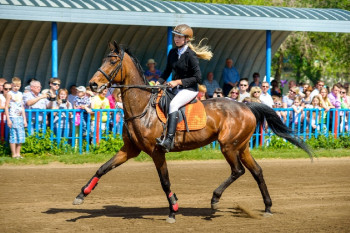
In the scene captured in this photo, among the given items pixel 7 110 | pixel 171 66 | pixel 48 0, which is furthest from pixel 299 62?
pixel 171 66

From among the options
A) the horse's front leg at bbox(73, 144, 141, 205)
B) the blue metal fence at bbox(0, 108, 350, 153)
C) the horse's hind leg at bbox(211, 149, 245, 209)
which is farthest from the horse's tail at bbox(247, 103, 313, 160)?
the blue metal fence at bbox(0, 108, 350, 153)

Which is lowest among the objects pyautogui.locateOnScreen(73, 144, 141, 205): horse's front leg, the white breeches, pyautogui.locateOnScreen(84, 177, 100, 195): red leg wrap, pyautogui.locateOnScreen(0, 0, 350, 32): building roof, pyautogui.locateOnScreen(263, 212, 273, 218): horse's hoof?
pyautogui.locateOnScreen(263, 212, 273, 218): horse's hoof

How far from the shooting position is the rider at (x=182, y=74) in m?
8.46

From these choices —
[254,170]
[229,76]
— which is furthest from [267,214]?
[229,76]

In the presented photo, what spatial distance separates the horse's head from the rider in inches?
27.3

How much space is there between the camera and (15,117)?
1316 centimetres

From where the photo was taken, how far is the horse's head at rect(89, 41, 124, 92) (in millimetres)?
8180

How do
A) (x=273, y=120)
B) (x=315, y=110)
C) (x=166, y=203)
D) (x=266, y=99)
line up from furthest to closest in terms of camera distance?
(x=315, y=110) < (x=266, y=99) < (x=273, y=120) < (x=166, y=203)

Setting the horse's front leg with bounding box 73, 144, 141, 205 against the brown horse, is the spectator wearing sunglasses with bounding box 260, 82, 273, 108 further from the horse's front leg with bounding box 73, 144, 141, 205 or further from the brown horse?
the horse's front leg with bounding box 73, 144, 141, 205

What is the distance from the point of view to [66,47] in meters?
17.9

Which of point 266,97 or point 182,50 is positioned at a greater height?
point 182,50

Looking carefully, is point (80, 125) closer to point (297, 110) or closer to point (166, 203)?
point (166, 203)

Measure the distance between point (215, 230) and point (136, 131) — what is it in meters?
1.68

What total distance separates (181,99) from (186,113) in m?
0.23
